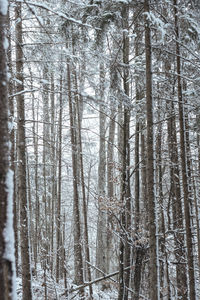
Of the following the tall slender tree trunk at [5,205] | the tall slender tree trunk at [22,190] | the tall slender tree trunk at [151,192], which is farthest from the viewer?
the tall slender tree trunk at [22,190]

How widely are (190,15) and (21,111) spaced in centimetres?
419

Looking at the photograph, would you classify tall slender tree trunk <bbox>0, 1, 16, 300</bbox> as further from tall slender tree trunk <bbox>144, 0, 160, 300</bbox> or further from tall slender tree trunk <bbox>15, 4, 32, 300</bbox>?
tall slender tree trunk <bbox>15, 4, 32, 300</bbox>

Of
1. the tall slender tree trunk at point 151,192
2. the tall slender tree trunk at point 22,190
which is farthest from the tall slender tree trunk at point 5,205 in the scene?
the tall slender tree trunk at point 22,190

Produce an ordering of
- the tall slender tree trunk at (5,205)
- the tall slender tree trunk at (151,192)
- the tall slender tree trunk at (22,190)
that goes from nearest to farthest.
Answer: the tall slender tree trunk at (5,205) → the tall slender tree trunk at (151,192) → the tall slender tree trunk at (22,190)

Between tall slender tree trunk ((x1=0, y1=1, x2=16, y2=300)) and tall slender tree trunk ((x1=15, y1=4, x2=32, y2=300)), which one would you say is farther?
tall slender tree trunk ((x1=15, y1=4, x2=32, y2=300))

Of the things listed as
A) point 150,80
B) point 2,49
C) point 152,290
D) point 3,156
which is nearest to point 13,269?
point 3,156

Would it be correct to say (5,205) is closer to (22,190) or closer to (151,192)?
(151,192)

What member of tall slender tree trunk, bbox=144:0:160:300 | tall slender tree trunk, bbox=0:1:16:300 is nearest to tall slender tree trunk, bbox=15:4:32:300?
tall slender tree trunk, bbox=144:0:160:300

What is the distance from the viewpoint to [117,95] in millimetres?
6387

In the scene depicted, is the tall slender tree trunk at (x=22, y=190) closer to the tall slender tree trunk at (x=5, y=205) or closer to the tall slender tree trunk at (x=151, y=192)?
the tall slender tree trunk at (x=151, y=192)

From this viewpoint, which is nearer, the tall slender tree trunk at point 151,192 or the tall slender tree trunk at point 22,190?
the tall slender tree trunk at point 151,192

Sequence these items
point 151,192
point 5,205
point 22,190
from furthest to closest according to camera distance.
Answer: point 22,190
point 151,192
point 5,205

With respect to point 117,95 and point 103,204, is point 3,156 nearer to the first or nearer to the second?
point 103,204

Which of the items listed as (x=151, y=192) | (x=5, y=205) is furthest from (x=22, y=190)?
(x=5, y=205)
